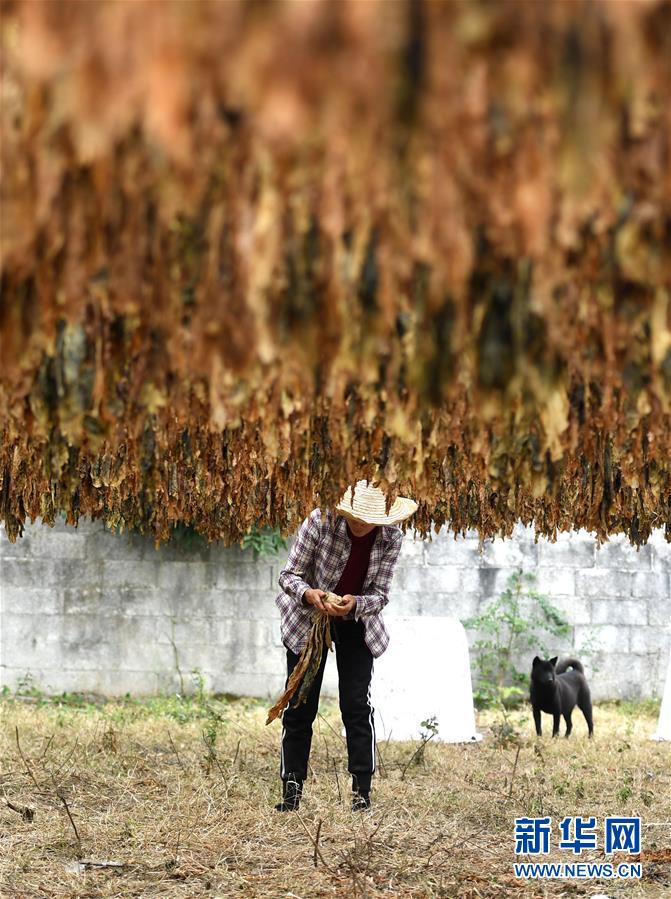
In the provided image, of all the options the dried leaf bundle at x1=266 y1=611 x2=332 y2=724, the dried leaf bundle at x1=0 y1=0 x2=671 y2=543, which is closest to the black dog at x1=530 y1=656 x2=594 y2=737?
the dried leaf bundle at x1=266 y1=611 x2=332 y2=724

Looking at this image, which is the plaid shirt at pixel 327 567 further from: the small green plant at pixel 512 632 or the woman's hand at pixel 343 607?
the small green plant at pixel 512 632

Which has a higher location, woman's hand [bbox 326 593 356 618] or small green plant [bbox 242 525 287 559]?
small green plant [bbox 242 525 287 559]

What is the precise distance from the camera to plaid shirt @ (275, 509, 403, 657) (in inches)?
179

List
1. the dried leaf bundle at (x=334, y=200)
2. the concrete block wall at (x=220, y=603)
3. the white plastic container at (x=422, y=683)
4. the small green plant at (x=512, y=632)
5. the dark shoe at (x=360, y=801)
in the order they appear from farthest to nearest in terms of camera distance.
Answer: the small green plant at (x=512, y=632) < the concrete block wall at (x=220, y=603) < the white plastic container at (x=422, y=683) < the dark shoe at (x=360, y=801) < the dried leaf bundle at (x=334, y=200)

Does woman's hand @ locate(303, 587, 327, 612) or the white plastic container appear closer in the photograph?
woman's hand @ locate(303, 587, 327, 612)

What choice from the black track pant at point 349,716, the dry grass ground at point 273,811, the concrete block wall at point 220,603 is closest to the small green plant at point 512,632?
the concrete block wall at point 220,603

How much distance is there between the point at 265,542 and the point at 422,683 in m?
1.99

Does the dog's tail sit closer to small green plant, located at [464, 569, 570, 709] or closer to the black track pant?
small green plant, located at [464, 569, 570, 709]

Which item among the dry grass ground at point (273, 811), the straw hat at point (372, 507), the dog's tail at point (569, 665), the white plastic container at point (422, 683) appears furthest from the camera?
the dog's tail at point (569, 665)

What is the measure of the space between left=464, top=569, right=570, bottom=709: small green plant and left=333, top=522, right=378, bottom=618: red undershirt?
154 inches

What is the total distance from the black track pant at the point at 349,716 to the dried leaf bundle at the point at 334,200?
2998 mm

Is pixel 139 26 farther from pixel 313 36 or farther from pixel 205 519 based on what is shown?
pixel 205 519

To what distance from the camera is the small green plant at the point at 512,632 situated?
8344mm

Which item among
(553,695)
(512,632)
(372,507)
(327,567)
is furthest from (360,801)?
(512,632)
